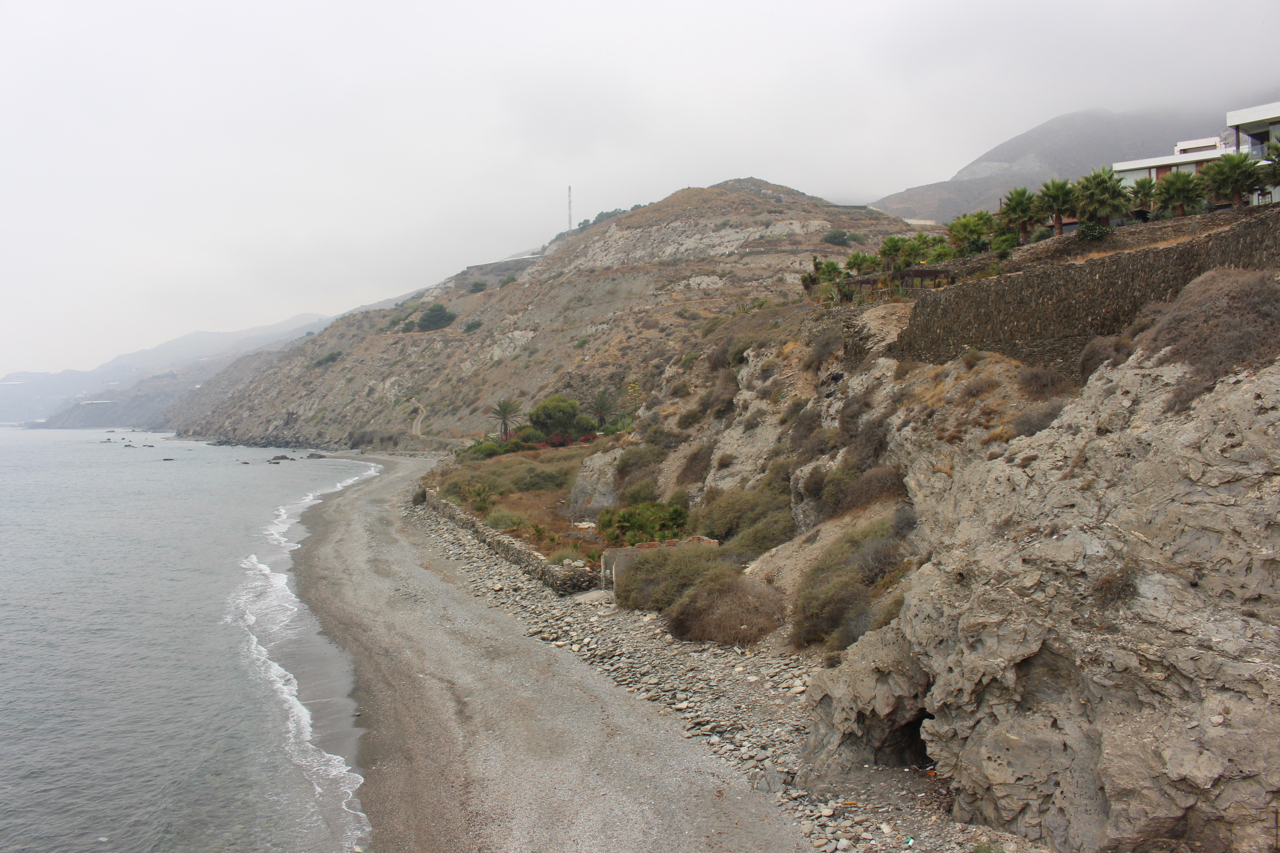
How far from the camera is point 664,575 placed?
18.2m

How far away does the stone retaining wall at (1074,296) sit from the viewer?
10.1m

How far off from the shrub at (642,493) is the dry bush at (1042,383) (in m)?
17.9

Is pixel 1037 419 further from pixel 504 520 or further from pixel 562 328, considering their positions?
pixel 562 328

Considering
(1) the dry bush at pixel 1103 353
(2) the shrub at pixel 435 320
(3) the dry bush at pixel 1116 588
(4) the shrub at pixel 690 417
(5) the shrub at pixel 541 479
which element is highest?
(2) the shrub at pixel 435 320

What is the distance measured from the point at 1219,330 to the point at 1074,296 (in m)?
5.43

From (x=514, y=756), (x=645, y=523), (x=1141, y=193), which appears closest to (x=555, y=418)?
(x=645, y=523)

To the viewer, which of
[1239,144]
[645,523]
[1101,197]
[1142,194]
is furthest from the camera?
[1239,144]

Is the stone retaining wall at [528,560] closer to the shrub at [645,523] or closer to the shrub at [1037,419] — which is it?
the shrub at [645,523]

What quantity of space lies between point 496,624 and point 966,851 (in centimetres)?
1446

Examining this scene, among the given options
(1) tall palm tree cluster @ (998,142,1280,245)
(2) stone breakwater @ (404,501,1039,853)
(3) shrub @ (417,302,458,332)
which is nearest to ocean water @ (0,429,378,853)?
(2) stone breakwater @ (404,501,1039,853)

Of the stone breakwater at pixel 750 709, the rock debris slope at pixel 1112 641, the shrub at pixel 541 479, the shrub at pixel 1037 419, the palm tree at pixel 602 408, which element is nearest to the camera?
the rock debris slope at pixel 1112 641

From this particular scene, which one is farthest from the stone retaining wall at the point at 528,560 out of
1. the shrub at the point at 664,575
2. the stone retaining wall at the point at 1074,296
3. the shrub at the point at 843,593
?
the stone retaining wall at the point at 1074,296

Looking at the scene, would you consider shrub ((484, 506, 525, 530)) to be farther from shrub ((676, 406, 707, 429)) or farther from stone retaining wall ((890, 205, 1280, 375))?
stone retaining wall ((890, 205, 1280, 375))

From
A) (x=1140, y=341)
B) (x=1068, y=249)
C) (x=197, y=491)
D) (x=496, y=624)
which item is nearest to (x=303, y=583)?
(x=496, y=624)
